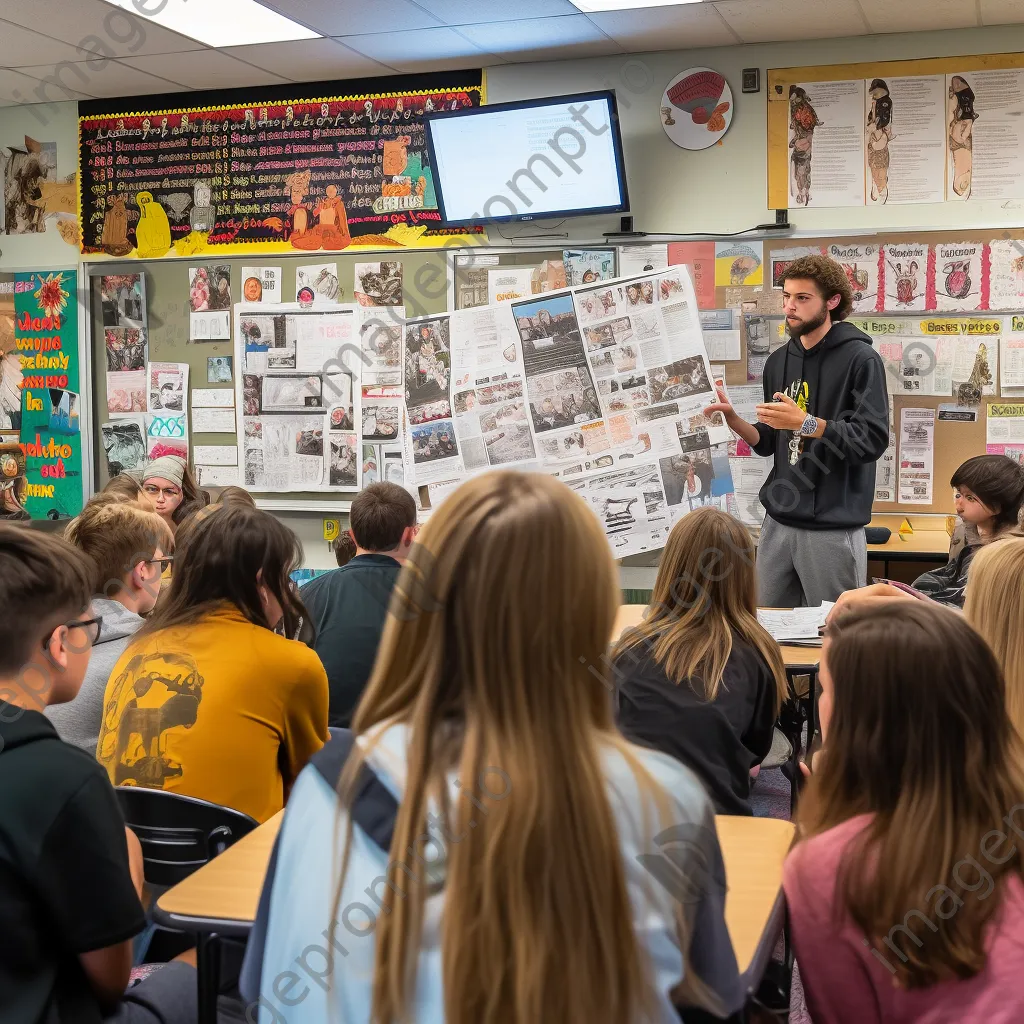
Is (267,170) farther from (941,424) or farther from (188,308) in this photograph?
(941,424)

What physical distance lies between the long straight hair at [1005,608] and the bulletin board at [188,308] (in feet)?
11.7

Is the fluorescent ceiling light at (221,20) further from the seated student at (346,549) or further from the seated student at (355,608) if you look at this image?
the seated student at (355,608)

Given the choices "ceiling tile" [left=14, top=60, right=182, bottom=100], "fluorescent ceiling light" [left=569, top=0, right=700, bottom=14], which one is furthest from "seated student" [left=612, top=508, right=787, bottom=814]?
"ceiling tile" [left=14, top=60, right=182, bottom=100]

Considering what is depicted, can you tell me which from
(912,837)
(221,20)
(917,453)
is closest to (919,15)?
(917,453)

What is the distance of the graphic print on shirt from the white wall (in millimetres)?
3122

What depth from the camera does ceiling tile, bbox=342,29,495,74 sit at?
177 inches

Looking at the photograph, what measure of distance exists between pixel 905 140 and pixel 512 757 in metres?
4.22

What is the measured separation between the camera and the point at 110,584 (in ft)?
8.27

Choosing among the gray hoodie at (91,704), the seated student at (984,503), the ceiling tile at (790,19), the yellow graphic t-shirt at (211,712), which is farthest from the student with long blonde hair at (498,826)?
the ceiling tile at (790,19)

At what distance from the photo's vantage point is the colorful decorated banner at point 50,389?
18.7 ft

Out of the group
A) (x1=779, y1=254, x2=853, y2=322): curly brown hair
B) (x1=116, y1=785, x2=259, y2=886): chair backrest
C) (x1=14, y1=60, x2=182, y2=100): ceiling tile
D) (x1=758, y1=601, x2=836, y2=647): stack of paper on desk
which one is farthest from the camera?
(x1=14, y1=60, x2=182, y2=100): ceiling tile

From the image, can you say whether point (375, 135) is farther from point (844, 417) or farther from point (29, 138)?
point (844, 417)

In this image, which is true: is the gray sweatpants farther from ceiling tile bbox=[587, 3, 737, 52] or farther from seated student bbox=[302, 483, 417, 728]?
ceiling tile bbox=[587, 3, 737, 52]

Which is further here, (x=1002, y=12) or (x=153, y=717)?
(x=1002, y=12)
